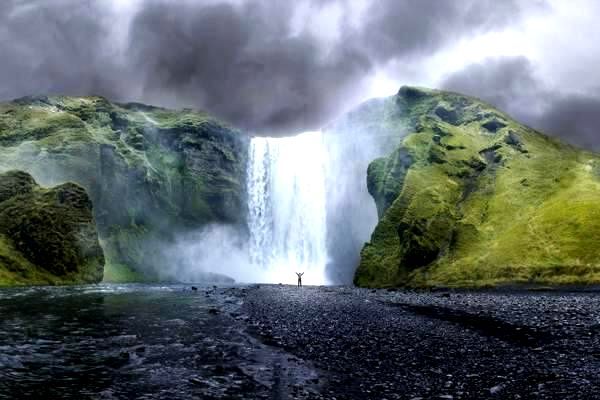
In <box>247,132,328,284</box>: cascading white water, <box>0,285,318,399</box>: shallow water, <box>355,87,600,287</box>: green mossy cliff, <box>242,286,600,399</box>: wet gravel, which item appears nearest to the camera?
<box>242,286,600,399</box>: wet gravel

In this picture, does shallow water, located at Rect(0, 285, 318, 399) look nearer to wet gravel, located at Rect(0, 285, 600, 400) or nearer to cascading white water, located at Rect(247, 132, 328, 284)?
wet gravel, located at Rect(0, 285, 600, 400)

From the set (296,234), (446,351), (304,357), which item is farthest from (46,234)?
(446,351)

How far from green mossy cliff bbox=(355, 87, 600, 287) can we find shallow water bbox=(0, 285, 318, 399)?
84.5 metres

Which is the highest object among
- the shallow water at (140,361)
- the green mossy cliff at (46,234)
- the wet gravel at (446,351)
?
the green mossy cliff at (46,234)

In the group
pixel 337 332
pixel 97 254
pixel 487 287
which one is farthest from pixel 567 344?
pixel 97 254

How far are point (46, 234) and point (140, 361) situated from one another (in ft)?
461

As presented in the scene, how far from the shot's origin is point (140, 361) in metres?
21.9

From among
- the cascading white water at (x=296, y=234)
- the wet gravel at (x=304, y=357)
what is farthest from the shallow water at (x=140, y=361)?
the cascading white water at (x=296, y=234)

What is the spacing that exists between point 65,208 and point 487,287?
129 metres

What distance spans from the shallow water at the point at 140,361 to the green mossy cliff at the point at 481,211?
84514 millimetres

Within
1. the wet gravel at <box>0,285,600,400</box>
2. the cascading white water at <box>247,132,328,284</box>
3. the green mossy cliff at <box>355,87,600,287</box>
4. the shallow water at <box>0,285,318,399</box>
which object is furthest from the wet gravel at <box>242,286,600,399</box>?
the cascading white water at <box>247,132,328,284</box>

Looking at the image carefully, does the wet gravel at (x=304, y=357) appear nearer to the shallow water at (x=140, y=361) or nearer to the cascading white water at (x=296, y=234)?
the shallow water at (x=140, y=361)

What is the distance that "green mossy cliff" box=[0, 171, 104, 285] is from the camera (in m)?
135

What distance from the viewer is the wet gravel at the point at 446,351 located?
55.4 ft
